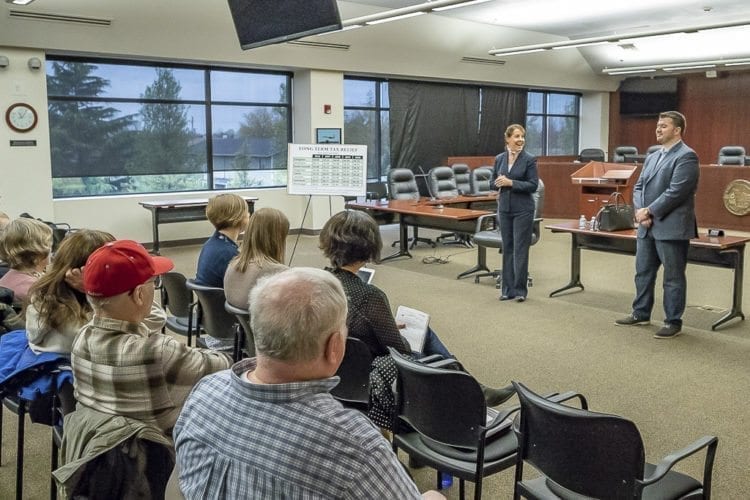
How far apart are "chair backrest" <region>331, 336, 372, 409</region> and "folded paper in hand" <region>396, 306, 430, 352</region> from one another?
0.36 metres

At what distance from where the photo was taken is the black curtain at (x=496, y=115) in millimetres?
13930

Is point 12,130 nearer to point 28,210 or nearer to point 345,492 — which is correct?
point 28,210

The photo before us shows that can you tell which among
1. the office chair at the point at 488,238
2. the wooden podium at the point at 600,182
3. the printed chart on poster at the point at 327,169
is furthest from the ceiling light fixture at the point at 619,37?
the printed chart on poster at the point at 327,169

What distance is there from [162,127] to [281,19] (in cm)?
629

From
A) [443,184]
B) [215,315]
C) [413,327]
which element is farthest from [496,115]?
[413,327]

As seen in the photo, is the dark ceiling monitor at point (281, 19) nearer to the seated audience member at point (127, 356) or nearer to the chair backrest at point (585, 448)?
the seated audience member at point (127, 356)

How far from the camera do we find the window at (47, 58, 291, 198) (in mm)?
9156

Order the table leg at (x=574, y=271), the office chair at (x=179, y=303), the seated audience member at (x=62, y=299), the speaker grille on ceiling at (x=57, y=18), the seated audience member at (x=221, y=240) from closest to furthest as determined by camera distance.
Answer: the seated audience member at (x=62, y=299)
the seated audience member at (x=221, y=240)
the office chair at (x=179, y=303)
the table leg at (x=574, y=271)
the speaker grille on ceiling at (x=57, y=18)

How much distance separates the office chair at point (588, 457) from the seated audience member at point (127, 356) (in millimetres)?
927

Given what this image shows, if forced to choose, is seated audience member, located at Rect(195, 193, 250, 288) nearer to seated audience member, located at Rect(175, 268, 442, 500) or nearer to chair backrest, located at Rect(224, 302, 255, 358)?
chair backrest, located at Rect(224, 302, 255, 358)

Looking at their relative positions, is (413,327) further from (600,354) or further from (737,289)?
(737,289)

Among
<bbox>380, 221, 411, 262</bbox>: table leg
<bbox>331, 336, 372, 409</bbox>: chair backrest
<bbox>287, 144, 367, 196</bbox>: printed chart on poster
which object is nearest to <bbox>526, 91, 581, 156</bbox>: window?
<bbox>380, 221, 411, 262</bbox>: table leg

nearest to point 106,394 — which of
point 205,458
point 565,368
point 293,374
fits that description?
point 205,458

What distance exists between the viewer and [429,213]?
25.8 ft
